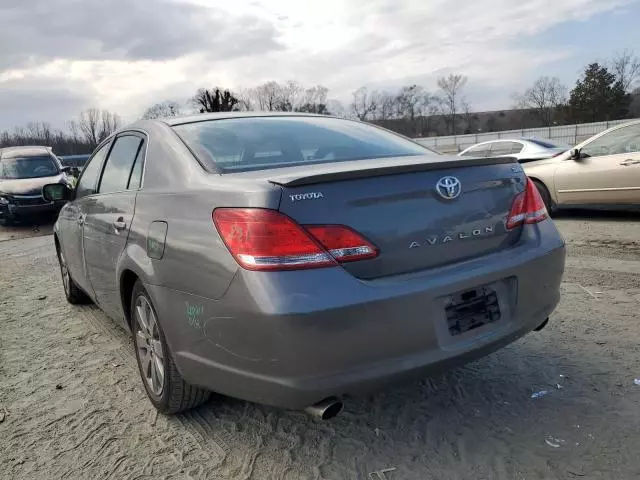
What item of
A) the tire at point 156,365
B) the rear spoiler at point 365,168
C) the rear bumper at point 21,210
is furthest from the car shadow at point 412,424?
the rear bumper at point 21,210

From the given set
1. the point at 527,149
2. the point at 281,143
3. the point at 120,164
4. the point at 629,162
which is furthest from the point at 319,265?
the point at 527,149

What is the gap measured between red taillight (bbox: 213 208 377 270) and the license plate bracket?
1.44ft

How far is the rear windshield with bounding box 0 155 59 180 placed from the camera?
528 inches

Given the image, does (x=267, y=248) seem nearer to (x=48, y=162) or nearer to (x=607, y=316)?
(x=607, y=316)

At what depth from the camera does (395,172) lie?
7.49ft

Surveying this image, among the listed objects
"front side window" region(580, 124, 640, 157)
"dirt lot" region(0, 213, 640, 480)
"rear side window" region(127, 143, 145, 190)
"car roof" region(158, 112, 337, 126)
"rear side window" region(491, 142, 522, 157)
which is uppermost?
"car roof" region(158, 112, 337, 126)

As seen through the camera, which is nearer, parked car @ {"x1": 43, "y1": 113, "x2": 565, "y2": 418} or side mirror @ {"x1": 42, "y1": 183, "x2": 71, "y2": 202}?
parked car @ {"x1": 43, "y1": 113, "x2": 565, "y2": 418}

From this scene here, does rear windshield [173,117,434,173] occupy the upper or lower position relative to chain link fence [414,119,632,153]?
upper

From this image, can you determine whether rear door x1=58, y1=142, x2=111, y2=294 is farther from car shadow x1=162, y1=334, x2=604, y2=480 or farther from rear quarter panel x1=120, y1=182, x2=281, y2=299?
car shadow x1=162, y1=334, x2=604, y2=480

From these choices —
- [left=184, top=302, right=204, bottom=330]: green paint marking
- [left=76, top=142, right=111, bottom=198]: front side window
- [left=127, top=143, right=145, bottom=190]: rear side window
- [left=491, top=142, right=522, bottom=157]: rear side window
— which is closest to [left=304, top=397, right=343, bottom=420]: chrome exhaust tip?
[left=184, top=302, right=204, bottom=330]: green paint marking

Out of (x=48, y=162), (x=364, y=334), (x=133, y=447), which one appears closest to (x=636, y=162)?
(x=364, y=334)

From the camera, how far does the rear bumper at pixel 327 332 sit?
2006 millimetres

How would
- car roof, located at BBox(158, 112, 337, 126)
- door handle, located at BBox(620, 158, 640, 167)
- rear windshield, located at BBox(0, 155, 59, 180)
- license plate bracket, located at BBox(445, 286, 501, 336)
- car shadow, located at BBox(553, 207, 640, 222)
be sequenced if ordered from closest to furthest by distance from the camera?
license plate bracket, located at BBox(445, 286, 501, 336) < car roof, located at BBox(158, 112, 337, 126) < door handle, located at BBox(620, 158, 640, 167) < car shadow, located at BBox(553, 207, 640, 222) < rear windshield, located at BBox(0, 155, 59, 180)

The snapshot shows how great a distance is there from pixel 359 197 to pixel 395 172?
0.74 ft
